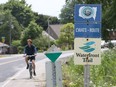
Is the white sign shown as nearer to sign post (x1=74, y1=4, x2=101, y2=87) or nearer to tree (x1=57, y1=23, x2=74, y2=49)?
sign post (x1=74, y1=4, x2=101, y2=87)

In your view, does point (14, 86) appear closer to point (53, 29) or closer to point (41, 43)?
point (41, 43)

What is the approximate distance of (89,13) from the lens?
8.96 m

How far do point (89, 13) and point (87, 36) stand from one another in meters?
0.44

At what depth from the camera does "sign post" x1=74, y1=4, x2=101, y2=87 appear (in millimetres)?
8914

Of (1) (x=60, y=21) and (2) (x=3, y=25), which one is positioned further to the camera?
(1) (x=60, y=21)

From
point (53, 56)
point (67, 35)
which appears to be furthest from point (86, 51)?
point (67, 35)

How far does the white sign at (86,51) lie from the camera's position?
892 centimetres

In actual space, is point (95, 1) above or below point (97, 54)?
above

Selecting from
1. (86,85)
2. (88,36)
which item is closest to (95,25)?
(88,36)

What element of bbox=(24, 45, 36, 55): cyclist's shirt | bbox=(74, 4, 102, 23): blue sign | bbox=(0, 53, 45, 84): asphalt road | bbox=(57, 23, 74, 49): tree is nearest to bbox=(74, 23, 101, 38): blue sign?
bbox=(74, 4, 102, 23): blue sign

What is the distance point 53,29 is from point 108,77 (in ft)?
374

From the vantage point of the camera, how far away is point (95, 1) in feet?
58.7

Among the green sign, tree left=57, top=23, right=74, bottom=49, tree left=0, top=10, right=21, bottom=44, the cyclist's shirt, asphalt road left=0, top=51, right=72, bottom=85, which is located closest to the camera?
the green sign

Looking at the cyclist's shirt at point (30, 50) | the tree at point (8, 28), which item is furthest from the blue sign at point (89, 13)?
the tree at point (8, 28)
